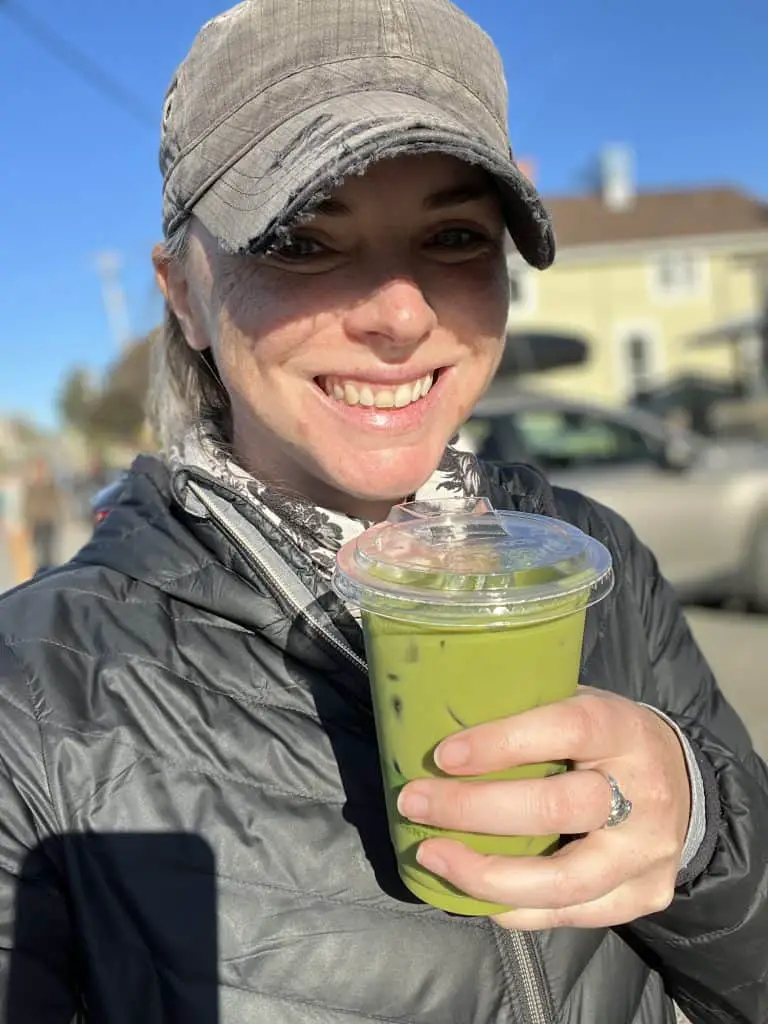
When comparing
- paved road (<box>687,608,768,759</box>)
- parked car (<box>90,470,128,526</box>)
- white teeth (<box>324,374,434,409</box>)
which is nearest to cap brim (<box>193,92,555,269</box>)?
white teeth (<box>324,374,434,409</box>)

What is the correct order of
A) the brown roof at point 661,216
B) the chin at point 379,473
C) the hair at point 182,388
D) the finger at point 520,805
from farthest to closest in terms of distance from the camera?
the brown roof at point 661,216, the hair at point 182,388, the chin at point 379,473, the finger at point 520,805

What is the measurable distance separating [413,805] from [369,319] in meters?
0.66

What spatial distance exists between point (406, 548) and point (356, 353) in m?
0.32

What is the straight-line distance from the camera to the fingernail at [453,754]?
88 centimetres

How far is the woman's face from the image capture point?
117cm

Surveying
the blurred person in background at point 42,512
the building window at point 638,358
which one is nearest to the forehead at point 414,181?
the blurred person in background at point 42,512

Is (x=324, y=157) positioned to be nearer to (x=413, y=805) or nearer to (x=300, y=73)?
(x=300, y=73)

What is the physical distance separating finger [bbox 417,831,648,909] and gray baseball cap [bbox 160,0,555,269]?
0.80 metres

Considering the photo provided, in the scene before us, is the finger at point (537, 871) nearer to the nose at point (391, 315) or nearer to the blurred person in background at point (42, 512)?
the nose at point (391, 315)

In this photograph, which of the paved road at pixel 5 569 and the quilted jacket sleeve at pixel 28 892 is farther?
the paved road at pixel 5 569

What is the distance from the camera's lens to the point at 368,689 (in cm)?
116

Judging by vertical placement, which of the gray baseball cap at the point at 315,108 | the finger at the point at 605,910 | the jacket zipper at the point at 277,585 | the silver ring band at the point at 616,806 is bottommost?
the finger at the point at 605,910

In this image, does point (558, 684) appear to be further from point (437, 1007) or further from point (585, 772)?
point (437, 1007)

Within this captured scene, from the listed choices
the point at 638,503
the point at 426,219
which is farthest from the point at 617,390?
the point at 426,219
